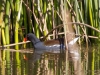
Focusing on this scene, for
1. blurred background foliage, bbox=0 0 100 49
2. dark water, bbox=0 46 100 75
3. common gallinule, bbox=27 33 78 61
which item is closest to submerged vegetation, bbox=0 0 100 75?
blurred background foliage, bbox=0 0 100 49

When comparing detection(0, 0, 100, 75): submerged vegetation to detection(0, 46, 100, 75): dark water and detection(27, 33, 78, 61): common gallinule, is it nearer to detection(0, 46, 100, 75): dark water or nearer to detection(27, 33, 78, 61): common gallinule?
detection(27, 33, 78, 61): common gallinule

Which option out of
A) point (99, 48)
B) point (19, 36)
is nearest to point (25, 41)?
point (19, 36)

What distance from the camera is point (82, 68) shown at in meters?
7.56

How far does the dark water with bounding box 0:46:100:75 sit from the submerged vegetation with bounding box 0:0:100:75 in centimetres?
68

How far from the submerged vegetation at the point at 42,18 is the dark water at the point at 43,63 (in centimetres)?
68

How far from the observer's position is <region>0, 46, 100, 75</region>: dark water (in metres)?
7.25

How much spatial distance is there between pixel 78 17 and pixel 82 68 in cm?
326

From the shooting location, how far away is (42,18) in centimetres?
1066

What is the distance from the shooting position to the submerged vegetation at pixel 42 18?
10.5 meters

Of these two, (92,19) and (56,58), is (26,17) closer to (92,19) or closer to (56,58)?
(92,19)

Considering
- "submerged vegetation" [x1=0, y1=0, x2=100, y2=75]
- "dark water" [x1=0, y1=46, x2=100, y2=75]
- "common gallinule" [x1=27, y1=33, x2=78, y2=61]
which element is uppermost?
"submerged vegetation" [x1=0, y1=0, x2=100, y2=75]

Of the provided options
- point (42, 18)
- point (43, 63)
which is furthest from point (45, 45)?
point (43, 63)

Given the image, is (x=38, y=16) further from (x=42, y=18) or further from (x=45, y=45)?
(x=45, y=45)

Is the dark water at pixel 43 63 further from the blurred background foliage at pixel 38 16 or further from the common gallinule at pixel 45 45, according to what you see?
the blurred background foliage at pixel 38 16
